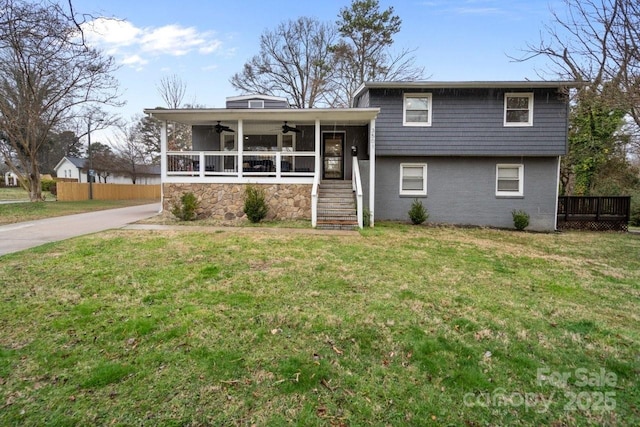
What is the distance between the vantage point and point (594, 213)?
39.6ft

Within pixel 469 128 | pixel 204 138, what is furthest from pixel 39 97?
pixel 469 128

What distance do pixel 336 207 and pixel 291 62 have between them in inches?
714

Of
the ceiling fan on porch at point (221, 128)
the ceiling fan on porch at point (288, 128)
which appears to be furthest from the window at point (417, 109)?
the ceiling fan on porch at point (221, 128)

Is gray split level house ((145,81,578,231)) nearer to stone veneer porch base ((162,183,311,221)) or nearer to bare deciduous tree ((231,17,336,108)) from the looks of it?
stone veneer porch base ((162,183,311,221))

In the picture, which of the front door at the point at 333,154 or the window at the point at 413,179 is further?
the front door at the point at 333,154

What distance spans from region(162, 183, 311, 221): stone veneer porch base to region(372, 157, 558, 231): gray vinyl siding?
292 cm

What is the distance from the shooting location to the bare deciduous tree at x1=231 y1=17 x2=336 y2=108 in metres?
24.2

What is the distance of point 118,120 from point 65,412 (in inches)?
995

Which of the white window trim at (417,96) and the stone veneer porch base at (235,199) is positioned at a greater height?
the white window trim at (417,96)

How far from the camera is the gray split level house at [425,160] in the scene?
35.4ft

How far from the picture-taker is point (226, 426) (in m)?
2.09

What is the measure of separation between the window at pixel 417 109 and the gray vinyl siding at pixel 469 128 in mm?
148

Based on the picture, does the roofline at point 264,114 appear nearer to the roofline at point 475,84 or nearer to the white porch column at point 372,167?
the white porch column at point 372,167

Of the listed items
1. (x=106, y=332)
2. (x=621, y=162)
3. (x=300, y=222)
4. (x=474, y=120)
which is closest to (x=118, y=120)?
(x=300, y=222)
